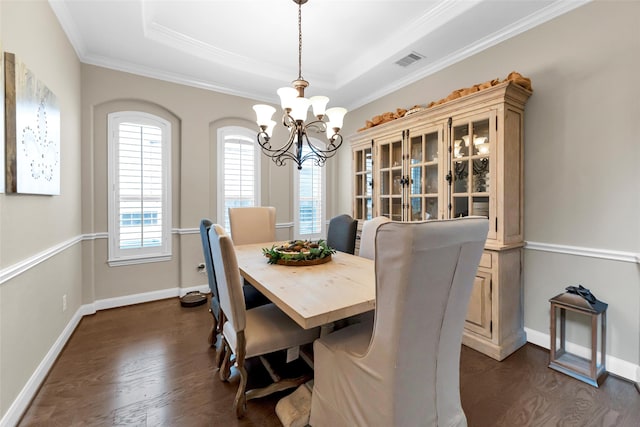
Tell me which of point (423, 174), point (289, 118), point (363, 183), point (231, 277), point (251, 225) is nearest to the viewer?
point (231, 277)

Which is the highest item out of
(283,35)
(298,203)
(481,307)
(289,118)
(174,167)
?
(283,35)

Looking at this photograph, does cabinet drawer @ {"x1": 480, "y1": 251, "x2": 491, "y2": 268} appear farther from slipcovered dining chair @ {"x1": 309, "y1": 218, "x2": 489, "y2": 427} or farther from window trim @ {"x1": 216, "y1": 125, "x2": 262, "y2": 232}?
window trim @ {"x1": 216, "y1": 125, "x2": 262, "y2": 232}

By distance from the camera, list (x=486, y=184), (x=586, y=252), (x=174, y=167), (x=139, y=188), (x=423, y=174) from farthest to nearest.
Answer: (x=174, y=167) < (x=139, y=188) < (x=423, y=174) < (x=486, y=184) < (x=586, y=252)

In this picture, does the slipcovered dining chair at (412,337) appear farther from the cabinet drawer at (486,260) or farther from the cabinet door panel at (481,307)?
the cabinet drawer at (486,260)

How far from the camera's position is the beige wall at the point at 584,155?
6.37ft

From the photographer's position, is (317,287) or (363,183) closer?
(317,287)

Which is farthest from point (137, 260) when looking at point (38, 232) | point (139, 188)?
point (38, 232)

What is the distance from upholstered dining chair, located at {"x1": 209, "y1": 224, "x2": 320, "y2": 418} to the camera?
148cm

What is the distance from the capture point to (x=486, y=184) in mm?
2385

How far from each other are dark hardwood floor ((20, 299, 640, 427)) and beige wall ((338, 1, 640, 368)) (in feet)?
1.78

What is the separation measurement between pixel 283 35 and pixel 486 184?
8.02ft

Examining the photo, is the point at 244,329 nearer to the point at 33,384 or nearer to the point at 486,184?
the point at 33,384

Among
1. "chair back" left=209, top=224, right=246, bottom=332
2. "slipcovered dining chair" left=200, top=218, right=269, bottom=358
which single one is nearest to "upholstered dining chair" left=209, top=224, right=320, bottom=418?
"chair back" left=209, top=224, right=246, bottom=332

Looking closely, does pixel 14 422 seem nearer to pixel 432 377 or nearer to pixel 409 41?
pixel 432 377
